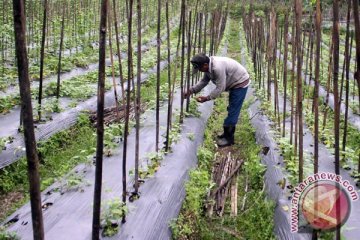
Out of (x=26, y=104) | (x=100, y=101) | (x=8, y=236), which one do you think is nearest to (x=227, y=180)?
(x=8, y=236)

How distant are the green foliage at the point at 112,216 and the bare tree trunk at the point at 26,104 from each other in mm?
1445

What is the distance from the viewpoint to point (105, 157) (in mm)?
4883

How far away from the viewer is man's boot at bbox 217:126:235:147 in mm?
6281

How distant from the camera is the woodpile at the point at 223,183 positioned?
436 cm

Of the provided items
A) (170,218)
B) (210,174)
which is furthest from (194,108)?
(170,218)

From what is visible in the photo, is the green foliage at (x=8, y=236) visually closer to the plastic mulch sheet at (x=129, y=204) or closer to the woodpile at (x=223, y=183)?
the plastic mulch sheet at (x=129, y=204)

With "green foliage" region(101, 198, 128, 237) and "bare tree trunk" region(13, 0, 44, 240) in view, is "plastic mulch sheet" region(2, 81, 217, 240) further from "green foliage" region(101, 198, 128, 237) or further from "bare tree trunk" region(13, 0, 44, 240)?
"bare tree trunk" region(13, 0, 44, 240)

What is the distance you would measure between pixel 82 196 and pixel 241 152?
2.95m

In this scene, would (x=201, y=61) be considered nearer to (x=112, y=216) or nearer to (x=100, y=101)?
(x=112, y=216)

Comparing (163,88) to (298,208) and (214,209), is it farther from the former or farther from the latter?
(298,208)

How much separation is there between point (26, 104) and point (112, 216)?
185 cm

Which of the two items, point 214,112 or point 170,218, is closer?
point 170,218

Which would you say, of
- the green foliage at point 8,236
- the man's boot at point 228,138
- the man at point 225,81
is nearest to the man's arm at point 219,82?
the man at point 225,81

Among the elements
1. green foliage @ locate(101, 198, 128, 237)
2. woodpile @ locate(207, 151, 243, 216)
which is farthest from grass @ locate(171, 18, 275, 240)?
green foliage @ locate(101, 198, 128, 237)
